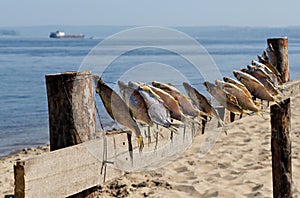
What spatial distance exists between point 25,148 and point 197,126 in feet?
31.5

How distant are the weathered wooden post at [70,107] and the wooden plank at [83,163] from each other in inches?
3.6

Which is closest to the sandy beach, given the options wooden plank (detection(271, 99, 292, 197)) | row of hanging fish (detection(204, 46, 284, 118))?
wooden plank (detection(271, 99, 292, 197))

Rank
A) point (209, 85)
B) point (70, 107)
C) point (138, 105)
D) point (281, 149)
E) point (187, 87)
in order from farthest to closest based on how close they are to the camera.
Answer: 1. point (281, 149)
2. point (209, 85)
3. point (187, 87)
4. point (70, 107)
5. point (138, 105)

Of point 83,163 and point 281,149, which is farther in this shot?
point 281,149

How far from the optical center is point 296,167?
8289 millimetres

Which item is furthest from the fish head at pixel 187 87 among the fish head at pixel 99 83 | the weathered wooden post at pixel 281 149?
the weathered wooden post at pixel 281 149

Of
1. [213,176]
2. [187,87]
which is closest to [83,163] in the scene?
[187,87]

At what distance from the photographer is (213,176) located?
806cm

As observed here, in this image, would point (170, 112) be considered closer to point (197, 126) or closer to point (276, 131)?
point (197, 126)

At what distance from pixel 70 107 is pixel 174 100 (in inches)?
23.4

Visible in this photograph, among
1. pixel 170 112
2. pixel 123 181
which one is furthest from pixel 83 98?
pixel 123 181

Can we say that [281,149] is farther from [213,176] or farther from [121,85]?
[213,176]

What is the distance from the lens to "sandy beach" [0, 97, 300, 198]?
731 cm

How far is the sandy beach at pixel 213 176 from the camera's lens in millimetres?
7305
